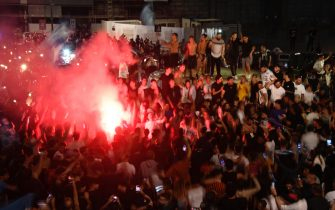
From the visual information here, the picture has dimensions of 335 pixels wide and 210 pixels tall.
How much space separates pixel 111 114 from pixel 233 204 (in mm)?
6637

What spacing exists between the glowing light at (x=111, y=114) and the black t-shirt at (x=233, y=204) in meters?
5.20

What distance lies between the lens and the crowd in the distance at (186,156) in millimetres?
7309

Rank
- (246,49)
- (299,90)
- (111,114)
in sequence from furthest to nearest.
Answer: (246,49), (299,90), (111,114)

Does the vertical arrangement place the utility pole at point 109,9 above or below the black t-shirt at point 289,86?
above

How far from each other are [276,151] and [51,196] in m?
4.41

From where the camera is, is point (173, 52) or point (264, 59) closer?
point (173, 52)

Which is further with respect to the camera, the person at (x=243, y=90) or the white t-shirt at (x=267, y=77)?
the white t-shirt at (x=267, y=77)

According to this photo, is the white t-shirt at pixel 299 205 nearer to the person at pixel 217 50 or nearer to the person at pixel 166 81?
the person at pixel 166 81

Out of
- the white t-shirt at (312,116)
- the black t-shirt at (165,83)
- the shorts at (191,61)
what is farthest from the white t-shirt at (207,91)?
the shorts at (191,61)

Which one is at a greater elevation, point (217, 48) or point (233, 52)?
point (217, 48)

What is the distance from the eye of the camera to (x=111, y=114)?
42.3ft

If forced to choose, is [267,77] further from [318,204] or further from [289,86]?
[318,204]

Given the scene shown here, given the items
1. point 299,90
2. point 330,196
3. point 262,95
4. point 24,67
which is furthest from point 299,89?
point 24,67

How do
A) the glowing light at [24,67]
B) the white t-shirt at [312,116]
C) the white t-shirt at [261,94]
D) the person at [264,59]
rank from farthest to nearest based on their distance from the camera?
1. the person at [264,59]
2. the glowing light at [24,67]
3. the white t-shirt at [261,94]
4. the white t-shirt at [312,116]
